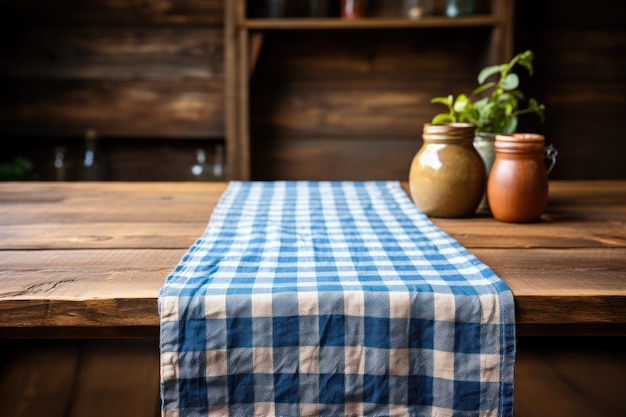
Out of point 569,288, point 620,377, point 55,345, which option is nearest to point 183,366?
point 569,288

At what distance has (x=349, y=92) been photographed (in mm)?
2578

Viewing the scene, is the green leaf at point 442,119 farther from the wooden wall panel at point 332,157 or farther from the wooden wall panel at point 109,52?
the wooden wall panel at point 109,52

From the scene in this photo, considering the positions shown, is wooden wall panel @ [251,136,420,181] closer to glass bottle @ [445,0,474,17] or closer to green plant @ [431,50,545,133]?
glass bottle @ [445,0,474,17]

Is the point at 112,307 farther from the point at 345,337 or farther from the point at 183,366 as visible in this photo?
the point at 345,337

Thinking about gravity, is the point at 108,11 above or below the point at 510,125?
above

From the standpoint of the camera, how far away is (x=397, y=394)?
26.1 inches

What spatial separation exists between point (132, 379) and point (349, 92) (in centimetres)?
155

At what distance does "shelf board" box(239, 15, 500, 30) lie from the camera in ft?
7.63

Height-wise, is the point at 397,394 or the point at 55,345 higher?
the point at 397,394

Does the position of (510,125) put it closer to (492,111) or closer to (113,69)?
(492,111)

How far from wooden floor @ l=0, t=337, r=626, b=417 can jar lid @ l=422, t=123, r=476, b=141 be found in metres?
0.54

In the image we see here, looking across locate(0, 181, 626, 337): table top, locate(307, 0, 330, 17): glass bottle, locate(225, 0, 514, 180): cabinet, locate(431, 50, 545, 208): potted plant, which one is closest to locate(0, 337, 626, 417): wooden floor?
locate(0, 181, 626, 337): table top

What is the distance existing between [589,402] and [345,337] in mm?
856

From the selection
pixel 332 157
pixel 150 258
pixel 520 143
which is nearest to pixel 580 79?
pixel 332 157
